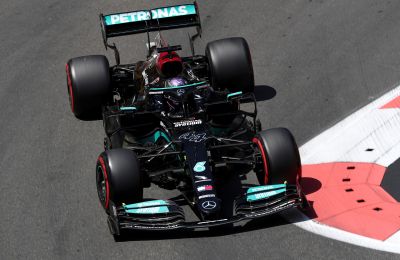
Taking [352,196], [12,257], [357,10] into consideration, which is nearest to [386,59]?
[357,10]

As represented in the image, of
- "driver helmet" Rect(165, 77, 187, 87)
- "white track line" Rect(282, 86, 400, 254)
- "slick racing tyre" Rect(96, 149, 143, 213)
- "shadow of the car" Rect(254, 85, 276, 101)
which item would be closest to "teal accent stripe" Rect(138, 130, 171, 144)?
"driver helmet" Rect(165, 77, 187, 87)

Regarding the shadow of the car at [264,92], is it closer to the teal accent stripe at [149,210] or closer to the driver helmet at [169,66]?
the driver helmet at [169,66]

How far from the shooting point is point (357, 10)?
18625 mm

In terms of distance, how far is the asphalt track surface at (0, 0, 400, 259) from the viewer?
1195 centimetres

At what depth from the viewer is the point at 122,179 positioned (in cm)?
1196

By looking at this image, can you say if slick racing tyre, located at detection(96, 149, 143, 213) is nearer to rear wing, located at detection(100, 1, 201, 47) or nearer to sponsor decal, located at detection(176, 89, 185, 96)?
sponsor decal, located at detection(176, 89, 185, 96)

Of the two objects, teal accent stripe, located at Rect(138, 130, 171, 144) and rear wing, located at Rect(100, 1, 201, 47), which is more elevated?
rear wing, located at Rect(100, 1, 201, 47)

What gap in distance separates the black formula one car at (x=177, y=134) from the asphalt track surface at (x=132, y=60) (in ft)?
1.16

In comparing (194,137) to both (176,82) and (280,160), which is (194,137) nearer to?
(280,160)

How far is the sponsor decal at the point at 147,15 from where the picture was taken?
15375 millimetres

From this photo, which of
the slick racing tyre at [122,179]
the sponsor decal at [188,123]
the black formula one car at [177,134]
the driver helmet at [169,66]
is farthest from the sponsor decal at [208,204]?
the driver helmet at [169,66]

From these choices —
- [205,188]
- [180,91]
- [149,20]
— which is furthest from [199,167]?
[149,20]

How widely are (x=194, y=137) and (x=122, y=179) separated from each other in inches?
48.9

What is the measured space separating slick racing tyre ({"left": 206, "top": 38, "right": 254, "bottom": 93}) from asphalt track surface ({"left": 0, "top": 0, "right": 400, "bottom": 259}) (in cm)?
66
